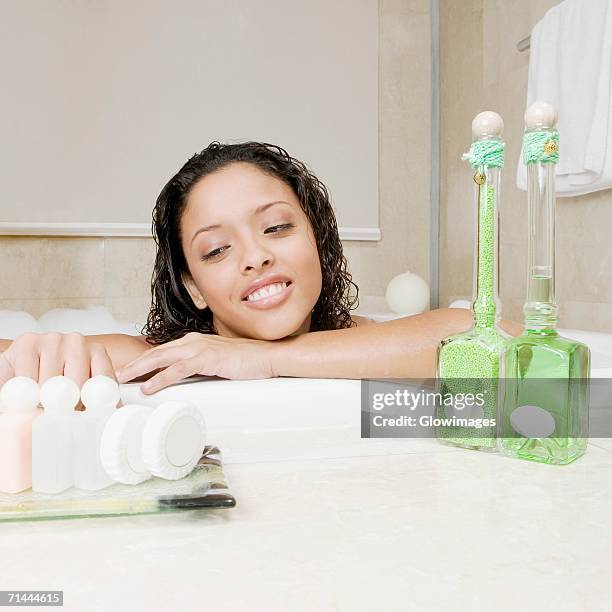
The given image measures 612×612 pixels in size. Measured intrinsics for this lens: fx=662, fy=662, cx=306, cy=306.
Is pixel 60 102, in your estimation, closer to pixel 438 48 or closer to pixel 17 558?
pixel 438 48

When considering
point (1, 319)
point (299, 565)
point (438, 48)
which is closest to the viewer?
point (299, 565)

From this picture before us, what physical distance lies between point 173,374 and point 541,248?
38cm

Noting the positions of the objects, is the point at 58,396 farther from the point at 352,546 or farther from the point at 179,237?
the point at 179,237

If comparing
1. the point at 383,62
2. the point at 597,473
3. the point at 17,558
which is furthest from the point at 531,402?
the point at 383,62

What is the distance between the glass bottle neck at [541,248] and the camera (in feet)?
1.54

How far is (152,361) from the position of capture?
2.29 feet

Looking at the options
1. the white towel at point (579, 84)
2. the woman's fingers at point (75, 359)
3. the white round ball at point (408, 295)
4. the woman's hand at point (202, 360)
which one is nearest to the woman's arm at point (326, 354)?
the woman's hand at point (202, 360)

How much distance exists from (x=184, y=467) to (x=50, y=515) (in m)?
0.08

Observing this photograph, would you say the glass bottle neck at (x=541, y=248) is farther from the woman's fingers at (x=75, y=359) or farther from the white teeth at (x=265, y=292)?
the white teeth at (x=265, y=292)

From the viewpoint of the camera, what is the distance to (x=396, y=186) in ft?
8.49

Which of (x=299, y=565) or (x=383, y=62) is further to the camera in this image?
(x=383, y=62)

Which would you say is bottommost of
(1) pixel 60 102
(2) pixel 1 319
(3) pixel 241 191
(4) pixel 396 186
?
(2) pixel 1 319

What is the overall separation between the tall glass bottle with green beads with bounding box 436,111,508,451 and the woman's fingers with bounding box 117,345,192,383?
30 centimetres

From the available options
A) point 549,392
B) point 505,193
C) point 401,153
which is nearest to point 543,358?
point 549,392
